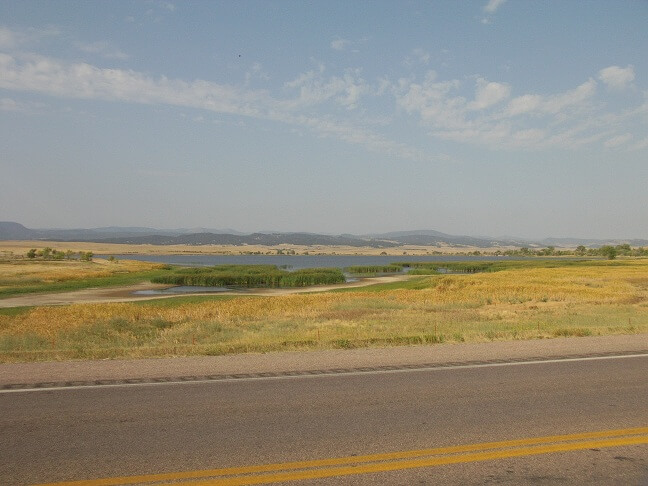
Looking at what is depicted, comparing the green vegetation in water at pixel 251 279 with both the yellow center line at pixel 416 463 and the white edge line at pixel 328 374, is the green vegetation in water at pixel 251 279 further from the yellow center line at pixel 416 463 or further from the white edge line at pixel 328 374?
the yellow center line at pixel 416 463

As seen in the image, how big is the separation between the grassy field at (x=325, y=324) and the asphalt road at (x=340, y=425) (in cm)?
490

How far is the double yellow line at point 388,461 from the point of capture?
5.84 meters

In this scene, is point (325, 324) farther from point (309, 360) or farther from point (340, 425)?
point (340, 425)

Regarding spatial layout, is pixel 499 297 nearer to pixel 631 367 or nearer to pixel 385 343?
pixel 385 343

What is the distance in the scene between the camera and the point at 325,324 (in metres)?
24.1

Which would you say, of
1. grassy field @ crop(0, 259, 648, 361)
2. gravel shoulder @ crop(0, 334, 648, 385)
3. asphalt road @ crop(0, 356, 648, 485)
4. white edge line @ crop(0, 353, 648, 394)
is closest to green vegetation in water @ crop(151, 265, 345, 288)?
grassy field @ crop(0, 259, 648, 361)

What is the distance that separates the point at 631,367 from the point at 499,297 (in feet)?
95.3

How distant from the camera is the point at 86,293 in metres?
60.0

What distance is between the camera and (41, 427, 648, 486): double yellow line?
5836mm

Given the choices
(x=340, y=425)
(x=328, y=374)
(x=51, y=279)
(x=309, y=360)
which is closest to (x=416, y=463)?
(x=340, y=425)

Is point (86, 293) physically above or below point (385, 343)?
below

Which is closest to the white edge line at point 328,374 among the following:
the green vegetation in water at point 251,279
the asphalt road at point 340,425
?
the asphalt road at point 340,425

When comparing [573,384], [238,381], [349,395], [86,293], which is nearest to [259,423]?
[349,395]

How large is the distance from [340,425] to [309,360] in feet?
15.9
